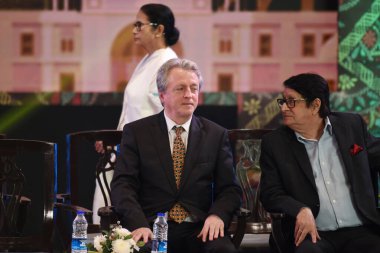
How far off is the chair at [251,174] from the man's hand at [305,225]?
65 cm

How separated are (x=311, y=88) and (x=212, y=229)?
895 millimetres

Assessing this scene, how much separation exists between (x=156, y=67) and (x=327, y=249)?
63.1 inches

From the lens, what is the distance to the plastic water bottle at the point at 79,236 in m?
4.03

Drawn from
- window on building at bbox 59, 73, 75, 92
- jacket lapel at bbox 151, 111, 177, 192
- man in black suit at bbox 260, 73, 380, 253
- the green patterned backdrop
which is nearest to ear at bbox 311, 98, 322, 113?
man in black suit at bbox 260, 73, 380, 253

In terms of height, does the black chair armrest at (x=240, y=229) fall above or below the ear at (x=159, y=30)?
below

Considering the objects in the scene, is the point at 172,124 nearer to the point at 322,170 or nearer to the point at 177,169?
the point at 177,169

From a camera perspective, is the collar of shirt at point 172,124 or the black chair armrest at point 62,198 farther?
the black chair armrest at point 62,198

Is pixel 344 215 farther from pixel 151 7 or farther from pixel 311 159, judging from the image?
pixel 151 7

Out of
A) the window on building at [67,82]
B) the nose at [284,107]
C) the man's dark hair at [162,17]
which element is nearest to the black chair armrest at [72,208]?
the nose at [284,107]

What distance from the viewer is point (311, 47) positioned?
261 inches

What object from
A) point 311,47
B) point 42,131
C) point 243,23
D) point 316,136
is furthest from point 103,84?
point 316,136

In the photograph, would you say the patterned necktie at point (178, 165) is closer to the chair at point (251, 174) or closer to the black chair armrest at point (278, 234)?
the black chair armrest at point (278, 234)

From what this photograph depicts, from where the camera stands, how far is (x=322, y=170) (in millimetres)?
4492

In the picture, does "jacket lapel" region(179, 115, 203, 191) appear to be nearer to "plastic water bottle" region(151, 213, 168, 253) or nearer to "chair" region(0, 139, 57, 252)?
"plastic water bottle" region(151, 213, 168, 253)
